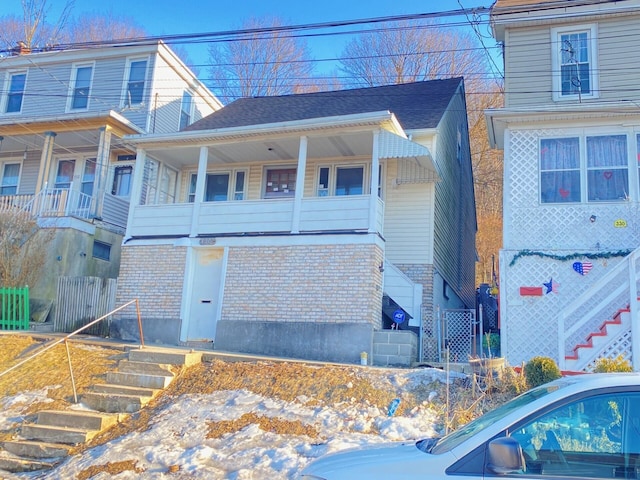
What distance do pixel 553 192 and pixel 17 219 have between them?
13.4 m

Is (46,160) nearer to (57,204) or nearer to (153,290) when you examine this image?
(57,204)

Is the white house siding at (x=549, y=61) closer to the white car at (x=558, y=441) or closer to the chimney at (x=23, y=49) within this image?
the white car at (x=558, y=441)

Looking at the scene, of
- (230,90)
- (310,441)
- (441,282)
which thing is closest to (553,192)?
(441,282)

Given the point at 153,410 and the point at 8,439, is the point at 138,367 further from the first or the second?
the point at 8,439

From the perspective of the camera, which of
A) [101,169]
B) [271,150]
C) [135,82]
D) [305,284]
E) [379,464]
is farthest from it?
[135,82]

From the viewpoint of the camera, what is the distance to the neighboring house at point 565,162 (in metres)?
11.6

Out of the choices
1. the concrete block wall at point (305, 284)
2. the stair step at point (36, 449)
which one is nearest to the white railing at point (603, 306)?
the concrete block wall at point (305, 284)

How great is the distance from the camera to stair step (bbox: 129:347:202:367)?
1031cm

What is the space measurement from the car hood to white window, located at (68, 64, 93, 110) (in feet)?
66.7

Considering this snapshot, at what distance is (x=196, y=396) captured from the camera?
9.12 metres

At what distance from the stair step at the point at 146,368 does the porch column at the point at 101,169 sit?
8.66 m

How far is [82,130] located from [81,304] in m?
6.96

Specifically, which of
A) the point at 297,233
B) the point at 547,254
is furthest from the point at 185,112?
the point at 547,254

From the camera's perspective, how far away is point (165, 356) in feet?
34.0
